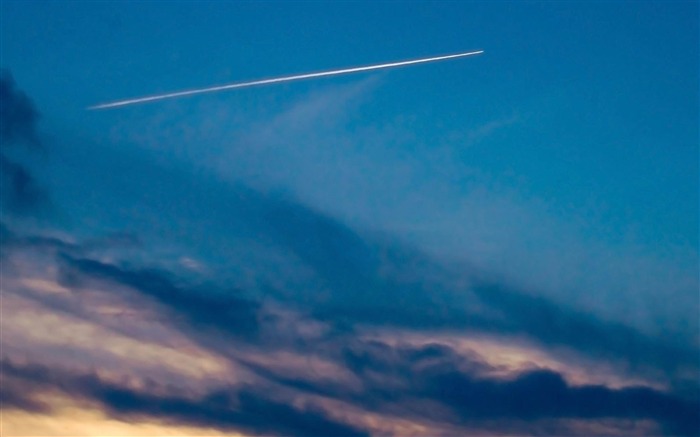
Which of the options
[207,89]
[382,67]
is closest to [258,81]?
[207,89]

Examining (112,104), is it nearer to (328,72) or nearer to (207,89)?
(207,89)

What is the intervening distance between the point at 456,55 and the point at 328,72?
9.24 m

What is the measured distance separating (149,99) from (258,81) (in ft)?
29.2

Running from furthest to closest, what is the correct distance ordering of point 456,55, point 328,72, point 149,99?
point 149,99 < point 328,72 < point 456,55

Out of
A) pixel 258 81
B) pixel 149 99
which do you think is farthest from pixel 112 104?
pixel 258 81

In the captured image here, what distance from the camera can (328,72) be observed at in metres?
55.3

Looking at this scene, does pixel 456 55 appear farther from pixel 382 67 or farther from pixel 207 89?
pixel 207 89

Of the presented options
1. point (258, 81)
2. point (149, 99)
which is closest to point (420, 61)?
point (258, 81)

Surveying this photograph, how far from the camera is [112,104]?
6084 cm

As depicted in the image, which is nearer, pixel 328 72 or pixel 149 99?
pixel 328 72

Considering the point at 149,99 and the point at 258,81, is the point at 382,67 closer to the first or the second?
the point at 258,81

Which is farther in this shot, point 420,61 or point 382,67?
point 382,67

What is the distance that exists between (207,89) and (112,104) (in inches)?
311

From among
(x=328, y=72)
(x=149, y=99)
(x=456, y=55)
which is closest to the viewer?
(x=456, y=55)
